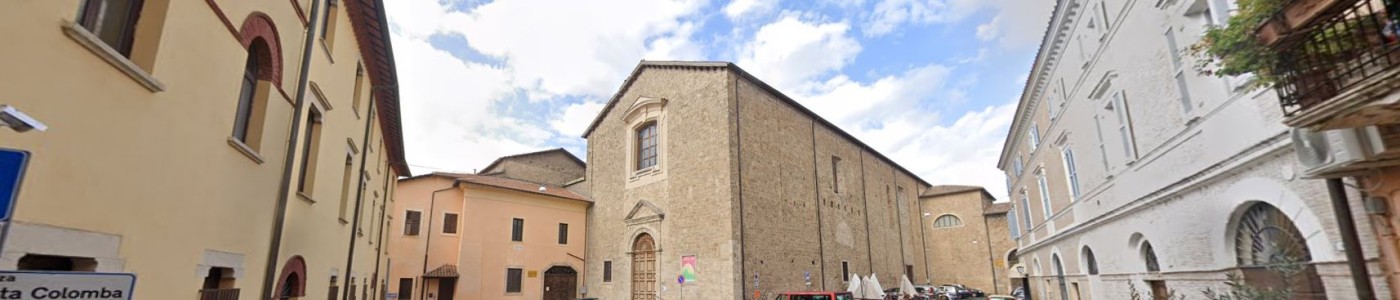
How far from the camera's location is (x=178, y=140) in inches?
174

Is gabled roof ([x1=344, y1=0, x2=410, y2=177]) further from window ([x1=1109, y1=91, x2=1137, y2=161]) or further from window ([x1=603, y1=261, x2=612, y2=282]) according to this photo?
window ([x1=1109, y1=91, x2=1137, y2=161])

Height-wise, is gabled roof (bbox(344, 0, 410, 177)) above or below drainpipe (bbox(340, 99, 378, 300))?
above

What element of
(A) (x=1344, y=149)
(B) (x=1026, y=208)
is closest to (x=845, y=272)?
(B) (x=1026, y=208)

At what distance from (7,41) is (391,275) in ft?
69.8

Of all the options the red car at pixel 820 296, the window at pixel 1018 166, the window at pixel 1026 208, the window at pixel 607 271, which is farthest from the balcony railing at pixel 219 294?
the window at pixel 1018 166

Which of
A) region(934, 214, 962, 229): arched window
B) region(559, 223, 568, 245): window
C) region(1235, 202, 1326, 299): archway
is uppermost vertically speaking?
region(934, 214, 962, 229): arched window

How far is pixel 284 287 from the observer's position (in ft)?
25.8

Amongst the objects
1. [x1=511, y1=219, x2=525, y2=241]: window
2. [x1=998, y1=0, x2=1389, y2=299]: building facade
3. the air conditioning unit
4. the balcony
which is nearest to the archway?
[x1=998, y1=0, x2=1389, y2=299]: building facade

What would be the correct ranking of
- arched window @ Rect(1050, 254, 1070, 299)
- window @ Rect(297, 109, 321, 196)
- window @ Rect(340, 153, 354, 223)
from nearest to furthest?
window @ Rect(297, 109, 321, 196)
window @ Rect(340, 153, 354, 223)
arched window @ Rect(1050, 254, 1070, 299)

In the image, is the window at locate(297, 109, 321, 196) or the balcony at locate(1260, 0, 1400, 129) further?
the window at locate(297, 109, 321, 196)

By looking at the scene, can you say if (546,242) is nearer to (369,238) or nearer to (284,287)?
(369,238)

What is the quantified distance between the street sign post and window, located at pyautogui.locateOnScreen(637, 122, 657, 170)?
2225 cm

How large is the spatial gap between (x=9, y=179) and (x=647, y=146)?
23.3m

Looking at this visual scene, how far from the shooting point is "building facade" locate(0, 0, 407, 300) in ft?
10.7
